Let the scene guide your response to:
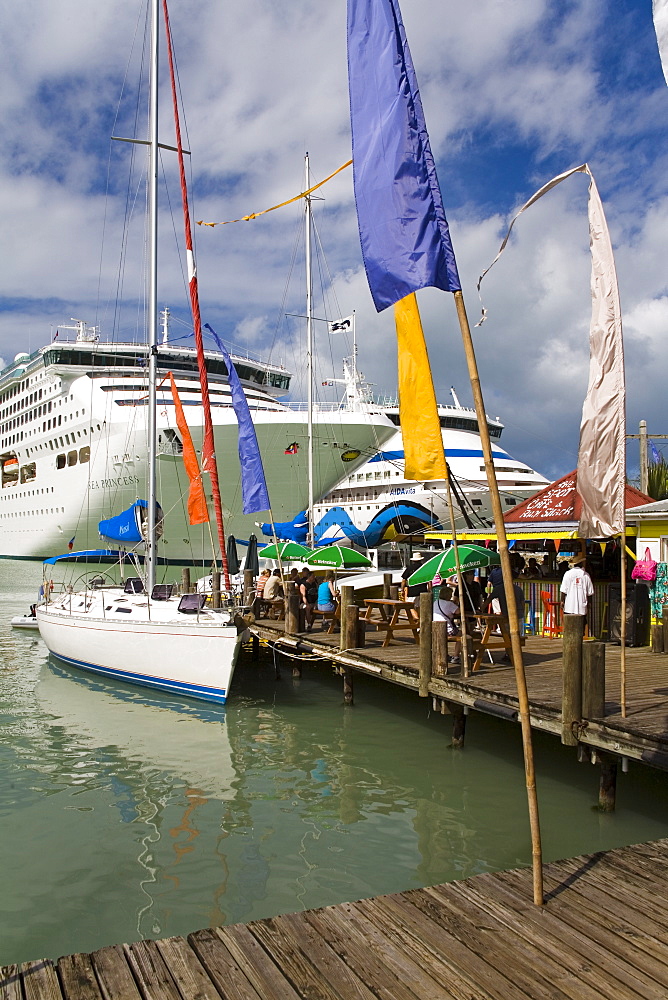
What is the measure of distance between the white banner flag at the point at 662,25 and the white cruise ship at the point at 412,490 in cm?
3056

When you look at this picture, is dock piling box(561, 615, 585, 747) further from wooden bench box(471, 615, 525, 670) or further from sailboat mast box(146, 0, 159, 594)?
sailboat mast box(146, 0, 159, 594)

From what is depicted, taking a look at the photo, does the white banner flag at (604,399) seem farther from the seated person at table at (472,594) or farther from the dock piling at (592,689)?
the seated person at table at (472,594)

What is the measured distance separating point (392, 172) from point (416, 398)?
10.8ft

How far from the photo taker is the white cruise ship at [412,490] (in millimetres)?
34844

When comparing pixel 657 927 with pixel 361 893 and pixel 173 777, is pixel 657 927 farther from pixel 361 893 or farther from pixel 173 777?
pixel 173 777

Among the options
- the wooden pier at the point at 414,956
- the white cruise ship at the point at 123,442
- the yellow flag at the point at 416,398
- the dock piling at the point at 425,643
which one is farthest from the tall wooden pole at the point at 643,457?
the wooden pier at the point at 414,956

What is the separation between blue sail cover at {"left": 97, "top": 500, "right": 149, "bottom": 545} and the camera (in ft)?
62.4

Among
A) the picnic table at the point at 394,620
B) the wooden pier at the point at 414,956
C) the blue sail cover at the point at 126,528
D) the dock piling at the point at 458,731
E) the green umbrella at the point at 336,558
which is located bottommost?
the dock piling at the point at 458,731

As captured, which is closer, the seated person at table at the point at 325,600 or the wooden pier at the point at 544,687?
the wooden pier at the point at 544,687

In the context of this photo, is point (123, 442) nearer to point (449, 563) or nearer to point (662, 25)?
point (449, 563)

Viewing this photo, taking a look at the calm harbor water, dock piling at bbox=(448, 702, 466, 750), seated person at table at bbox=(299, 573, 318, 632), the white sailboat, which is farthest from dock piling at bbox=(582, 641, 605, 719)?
seated person at table at bbox=(299, 573, 318, 632)

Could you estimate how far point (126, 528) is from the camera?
19.2 meters

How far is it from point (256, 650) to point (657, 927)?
1365cm

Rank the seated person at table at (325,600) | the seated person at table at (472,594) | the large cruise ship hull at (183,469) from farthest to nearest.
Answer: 1. the large cruise ship hull at (183,469)
2. the seated person at table at (325,600)
3. the seated person at table at (472,594)
